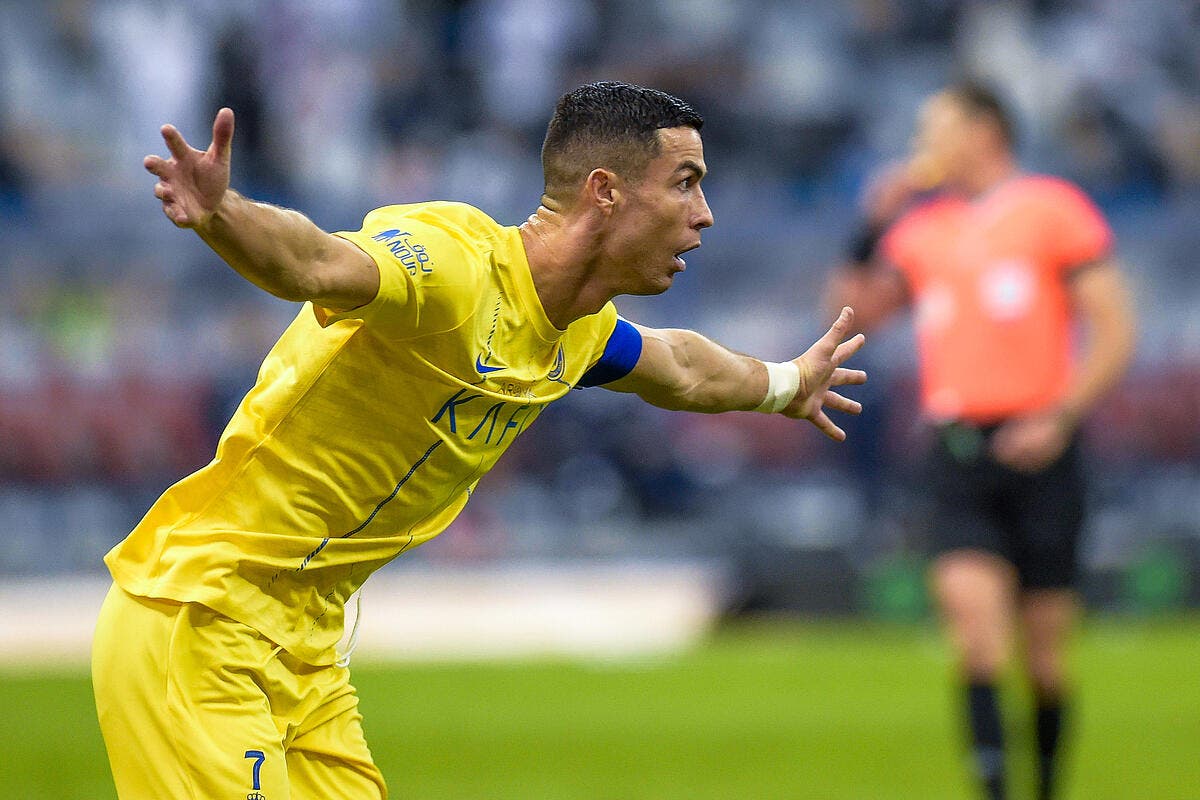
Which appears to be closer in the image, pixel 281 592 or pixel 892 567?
pixel 281 592

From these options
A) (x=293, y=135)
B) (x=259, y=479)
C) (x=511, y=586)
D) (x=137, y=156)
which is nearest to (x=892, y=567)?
(x=511, y=586)

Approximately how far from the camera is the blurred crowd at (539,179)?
1633 cm

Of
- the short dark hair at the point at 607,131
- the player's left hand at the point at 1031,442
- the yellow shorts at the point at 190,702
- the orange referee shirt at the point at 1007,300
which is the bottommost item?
the yellow shorts at the point at 190,702

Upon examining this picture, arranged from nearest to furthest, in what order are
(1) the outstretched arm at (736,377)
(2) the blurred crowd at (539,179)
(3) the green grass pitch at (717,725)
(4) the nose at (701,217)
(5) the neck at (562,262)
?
1. (5) the neck at (562,262)
2. (4) the nose at (701,217)
3. (1) the outstretched arm at (736,377)
4. (3) the green grass pitch at (717,725)
5. (2) the blurred crowd at (539,179)

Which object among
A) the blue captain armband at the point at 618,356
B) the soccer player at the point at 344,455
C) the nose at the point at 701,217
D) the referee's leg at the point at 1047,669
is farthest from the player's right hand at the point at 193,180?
the referee's leg at the point at 1047,669

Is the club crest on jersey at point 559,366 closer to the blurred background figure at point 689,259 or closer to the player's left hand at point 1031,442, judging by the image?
the player's left hand at point 1031,442

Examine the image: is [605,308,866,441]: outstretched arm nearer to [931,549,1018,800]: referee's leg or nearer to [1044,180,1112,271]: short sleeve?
[931,549,1018,800]: referee's leg

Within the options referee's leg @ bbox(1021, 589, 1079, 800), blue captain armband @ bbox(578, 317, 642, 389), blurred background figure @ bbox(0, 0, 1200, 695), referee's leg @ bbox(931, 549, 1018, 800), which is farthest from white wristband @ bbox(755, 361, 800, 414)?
blurred background figure @ bbox(0, 0, 1200, 695)

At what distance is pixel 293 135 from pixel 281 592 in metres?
15.6

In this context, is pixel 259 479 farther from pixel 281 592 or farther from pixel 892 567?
pixel 892 567

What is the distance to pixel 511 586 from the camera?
15.9m

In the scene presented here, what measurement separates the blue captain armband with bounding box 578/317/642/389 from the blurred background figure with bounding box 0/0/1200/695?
10294mm

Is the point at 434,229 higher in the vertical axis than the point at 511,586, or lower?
lower

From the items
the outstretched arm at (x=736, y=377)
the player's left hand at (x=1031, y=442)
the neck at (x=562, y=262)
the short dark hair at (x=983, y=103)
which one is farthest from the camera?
the short dark hair at (x=983, y=103)
